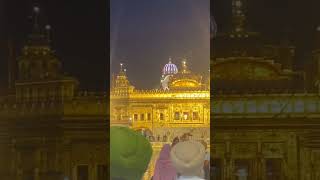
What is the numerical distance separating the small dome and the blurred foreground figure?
64cm

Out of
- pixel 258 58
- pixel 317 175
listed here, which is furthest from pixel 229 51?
pixel 317 175

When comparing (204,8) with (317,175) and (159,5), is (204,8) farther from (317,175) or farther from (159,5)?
(317,175)

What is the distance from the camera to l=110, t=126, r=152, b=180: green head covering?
20.1 ft

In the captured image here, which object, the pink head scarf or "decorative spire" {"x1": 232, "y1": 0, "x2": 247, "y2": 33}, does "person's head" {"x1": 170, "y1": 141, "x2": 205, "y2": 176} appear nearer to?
the pink head scarf

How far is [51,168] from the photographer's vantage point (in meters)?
6.21

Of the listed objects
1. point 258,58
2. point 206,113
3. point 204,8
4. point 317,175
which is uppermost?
point 204,8

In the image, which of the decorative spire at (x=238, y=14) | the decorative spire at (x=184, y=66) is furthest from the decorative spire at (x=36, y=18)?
the decorative spire at (x=238, y=14)

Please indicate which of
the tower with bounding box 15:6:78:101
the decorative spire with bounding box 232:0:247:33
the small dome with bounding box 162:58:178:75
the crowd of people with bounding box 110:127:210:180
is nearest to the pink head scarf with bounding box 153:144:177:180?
the crowd of people with bounding box 110:127:210:180

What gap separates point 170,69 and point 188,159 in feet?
2.71

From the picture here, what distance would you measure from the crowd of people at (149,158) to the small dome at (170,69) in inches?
22.9

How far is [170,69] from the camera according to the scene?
610 centimetres

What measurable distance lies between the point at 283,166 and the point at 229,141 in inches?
20.9

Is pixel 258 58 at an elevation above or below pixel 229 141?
above

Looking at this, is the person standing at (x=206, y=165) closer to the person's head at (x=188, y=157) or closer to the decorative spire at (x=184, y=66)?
the person's head at (x=188, y=157)
